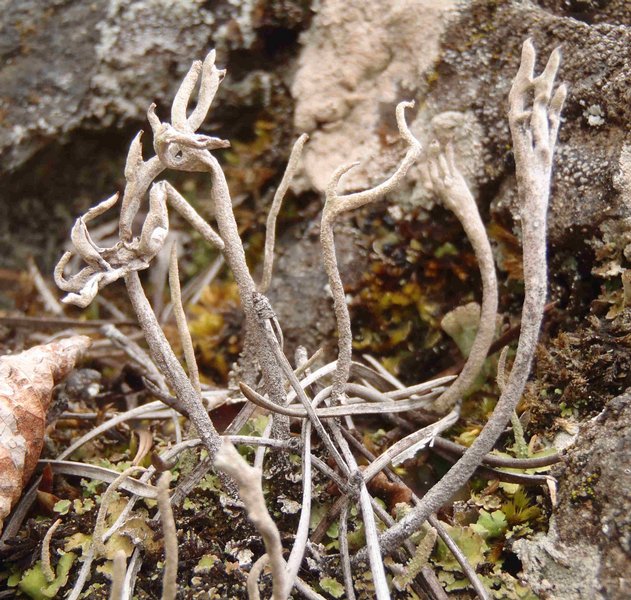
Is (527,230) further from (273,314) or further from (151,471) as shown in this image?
(151,471)

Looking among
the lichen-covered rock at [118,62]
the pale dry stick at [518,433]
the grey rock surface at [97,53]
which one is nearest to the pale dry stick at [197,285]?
the lichen-covered rock at [118,62]

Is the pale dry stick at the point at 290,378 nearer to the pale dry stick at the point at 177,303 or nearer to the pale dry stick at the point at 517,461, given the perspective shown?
the pale dry stick at the point at 177,303

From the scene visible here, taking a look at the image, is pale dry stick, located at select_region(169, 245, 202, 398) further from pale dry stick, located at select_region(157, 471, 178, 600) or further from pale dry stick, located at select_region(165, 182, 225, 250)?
pale dry stick, located at select_region(157, 471, 178, 600)

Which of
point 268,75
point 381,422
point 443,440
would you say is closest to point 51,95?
point 268,75

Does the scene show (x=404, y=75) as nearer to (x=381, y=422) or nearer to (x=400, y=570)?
(x=381, y=422)

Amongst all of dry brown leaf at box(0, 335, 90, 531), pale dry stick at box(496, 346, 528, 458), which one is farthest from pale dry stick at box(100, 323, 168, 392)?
pale dry stick at box(496, 346, 528, 458)

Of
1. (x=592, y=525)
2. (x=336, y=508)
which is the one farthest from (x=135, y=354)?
(x=592, y=525)
